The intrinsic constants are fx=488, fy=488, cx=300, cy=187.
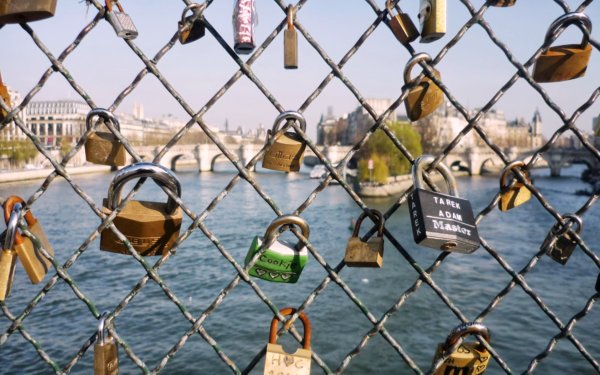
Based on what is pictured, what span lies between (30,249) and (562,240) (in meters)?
1.62

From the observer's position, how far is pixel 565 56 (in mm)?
1454

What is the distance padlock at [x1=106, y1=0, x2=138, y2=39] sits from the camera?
1.35 m

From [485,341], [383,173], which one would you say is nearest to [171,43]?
[485,341]

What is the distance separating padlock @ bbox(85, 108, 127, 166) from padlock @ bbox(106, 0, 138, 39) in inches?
8.9

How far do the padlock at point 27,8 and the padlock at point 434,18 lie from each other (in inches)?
39.5

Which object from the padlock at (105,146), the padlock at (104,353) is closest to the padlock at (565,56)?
the padlock at (105,146)

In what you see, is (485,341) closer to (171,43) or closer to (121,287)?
(171,43)

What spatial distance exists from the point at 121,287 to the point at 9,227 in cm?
1353

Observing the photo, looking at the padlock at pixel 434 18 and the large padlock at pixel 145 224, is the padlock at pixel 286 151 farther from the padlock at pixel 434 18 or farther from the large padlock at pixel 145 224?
the padlock at pixel 434 18

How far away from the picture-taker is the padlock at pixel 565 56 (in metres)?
1.44

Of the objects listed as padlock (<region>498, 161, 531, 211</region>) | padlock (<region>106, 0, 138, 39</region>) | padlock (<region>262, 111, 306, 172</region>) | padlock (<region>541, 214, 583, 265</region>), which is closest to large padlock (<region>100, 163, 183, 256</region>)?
padlock (<region>262, 111, 306, 172</region>)

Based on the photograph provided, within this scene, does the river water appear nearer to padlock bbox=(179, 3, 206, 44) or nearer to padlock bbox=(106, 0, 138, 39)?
padlock bbox=(179, 3, 206, 44)

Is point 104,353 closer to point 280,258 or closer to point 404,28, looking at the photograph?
point 280,258

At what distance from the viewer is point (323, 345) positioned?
34.0 ft
